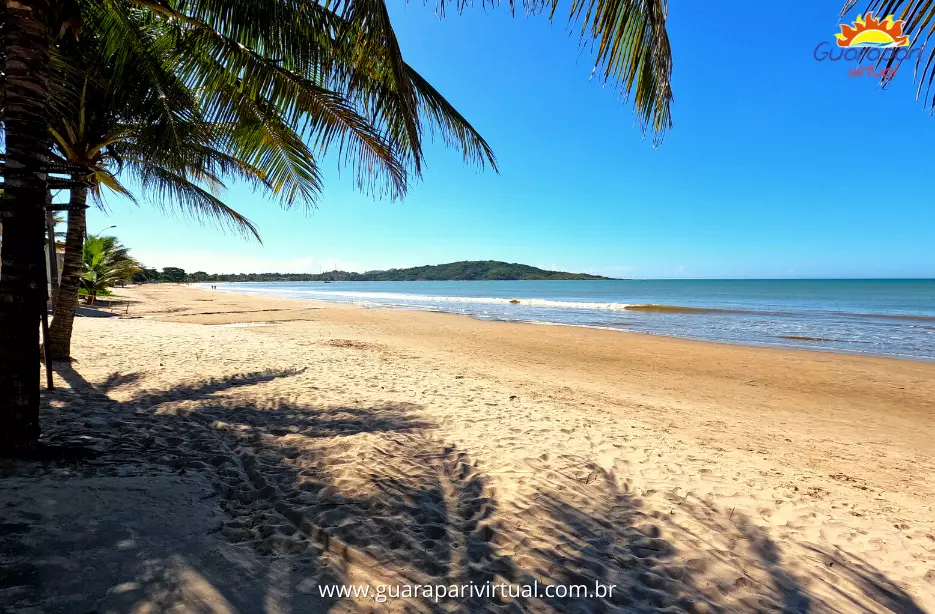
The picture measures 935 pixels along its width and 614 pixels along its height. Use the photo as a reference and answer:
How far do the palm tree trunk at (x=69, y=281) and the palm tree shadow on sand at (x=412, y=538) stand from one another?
2.97 m

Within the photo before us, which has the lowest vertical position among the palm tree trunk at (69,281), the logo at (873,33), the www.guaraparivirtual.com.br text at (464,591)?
→ the www.guaraparivirtual.com.br text at (464,591)

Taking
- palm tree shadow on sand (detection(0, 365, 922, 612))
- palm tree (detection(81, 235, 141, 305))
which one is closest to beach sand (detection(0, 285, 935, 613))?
palm tree shadow on sand (detection(0, 365, 922, 612))

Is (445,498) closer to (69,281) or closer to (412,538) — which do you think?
(412,538)

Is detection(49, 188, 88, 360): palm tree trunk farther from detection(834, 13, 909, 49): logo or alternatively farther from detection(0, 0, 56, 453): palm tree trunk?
detection(834, 13, 909, 49): logo

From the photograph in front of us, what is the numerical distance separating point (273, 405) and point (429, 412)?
1.87 meters

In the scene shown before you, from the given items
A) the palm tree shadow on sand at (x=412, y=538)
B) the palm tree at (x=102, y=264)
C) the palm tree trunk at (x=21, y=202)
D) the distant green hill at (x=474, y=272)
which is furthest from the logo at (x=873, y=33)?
the distant green hill at (x=474, y=272)

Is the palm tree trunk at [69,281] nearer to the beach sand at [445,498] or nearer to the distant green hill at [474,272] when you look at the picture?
the beach sand at [445,498]

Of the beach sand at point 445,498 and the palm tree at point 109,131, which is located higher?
the palm tree at point 109,131

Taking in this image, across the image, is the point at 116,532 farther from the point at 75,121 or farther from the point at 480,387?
the point at 75,121

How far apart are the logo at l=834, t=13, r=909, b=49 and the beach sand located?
9.53 feet

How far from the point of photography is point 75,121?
5508 millimetres

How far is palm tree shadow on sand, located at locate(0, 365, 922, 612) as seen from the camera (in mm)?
2025

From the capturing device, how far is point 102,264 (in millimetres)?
21203

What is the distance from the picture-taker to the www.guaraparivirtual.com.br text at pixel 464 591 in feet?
6.72
